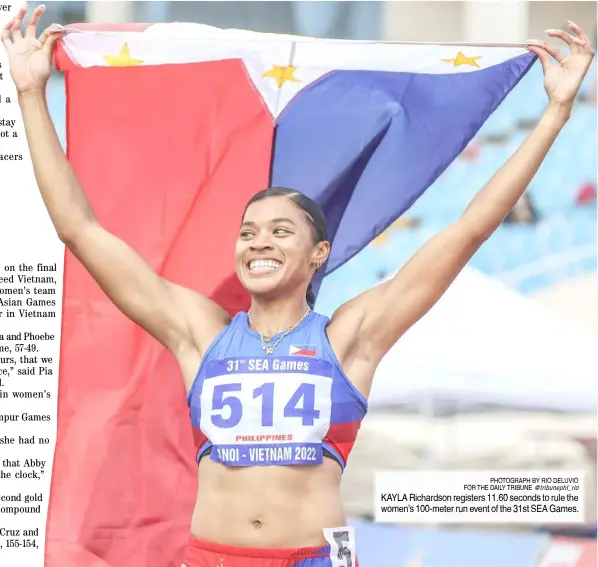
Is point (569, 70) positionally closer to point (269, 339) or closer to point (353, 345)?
point (353, 345)

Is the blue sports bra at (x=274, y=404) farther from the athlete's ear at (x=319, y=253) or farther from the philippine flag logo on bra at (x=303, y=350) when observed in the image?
the athlete's ear at (x=319, y=253)

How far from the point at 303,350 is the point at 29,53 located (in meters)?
1.47

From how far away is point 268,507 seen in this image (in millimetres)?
3531

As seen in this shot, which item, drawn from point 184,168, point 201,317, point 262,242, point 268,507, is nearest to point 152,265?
point 184,168

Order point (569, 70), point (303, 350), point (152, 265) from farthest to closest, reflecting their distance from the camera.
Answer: point (152, 265)
point (569, 70)
point (303, 350)

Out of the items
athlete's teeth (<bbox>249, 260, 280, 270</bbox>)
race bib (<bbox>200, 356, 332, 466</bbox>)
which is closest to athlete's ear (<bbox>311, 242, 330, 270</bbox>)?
athlete's teeth (<bbox>249, 260, 280, 270</bbox>)

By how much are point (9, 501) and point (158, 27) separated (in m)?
2.05

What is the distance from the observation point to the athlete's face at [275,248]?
12.2ft

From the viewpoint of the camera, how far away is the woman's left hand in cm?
376

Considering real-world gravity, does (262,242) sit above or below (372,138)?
below

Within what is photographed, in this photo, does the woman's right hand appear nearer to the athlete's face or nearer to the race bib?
the athlete's face

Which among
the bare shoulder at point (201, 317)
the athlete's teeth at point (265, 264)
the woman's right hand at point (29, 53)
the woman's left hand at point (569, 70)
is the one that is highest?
the woman's right hand at point (29, 53)

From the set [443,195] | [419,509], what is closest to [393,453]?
[419,509]

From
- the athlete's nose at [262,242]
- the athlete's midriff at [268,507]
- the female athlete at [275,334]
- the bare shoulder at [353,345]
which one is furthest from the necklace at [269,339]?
the athlete's midriff at [268,507]
